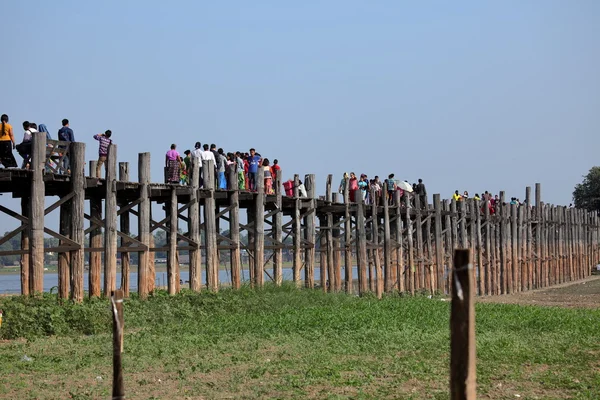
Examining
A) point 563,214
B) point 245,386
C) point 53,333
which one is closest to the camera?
point 245,386

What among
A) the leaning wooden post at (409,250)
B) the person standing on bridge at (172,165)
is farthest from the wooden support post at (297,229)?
the leaning wooden post at (409,250)

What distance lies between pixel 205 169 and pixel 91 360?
32.6ft

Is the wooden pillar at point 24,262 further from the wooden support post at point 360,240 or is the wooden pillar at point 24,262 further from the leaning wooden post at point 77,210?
the wooden support post at point 360,240

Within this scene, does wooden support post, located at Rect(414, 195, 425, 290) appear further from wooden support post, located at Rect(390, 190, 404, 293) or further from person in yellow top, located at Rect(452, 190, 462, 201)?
person in yellow top, located at Rect(452, 190, 462, 201)

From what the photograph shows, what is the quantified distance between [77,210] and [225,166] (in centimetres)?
672

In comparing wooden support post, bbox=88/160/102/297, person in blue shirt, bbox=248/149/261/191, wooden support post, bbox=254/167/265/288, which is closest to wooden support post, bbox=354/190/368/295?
person in blue shirt, bbox=248/149/261/191

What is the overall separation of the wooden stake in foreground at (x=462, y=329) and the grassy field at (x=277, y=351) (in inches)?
168

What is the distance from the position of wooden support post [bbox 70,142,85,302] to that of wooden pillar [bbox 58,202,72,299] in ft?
0.93

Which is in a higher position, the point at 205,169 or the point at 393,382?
the point at 205,169

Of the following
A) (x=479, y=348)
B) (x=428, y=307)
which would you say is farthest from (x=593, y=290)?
(x=479, y=348)

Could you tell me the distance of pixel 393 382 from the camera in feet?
38.9

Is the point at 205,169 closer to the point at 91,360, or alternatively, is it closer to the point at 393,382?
the point at 91,360

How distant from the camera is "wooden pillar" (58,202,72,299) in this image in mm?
18673

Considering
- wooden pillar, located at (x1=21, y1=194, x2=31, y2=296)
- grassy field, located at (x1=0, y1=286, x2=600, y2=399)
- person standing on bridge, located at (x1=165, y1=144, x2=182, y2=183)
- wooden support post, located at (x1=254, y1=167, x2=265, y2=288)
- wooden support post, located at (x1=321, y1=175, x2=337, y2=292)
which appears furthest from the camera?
wooden support post, located at (x1=321, y1=175, x2=337, y2=292)
